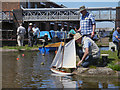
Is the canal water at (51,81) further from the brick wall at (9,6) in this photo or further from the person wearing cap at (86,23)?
the brick wall at (9,6)

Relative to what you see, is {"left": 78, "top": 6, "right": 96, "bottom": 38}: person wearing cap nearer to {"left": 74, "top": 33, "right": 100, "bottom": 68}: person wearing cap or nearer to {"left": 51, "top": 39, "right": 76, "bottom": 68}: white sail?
{"left": 74, "top": 33, "right": 100, "bottom": 68}: person wearing cap

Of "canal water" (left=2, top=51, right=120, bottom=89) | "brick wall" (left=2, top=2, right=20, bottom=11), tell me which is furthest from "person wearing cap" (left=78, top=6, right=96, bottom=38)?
"brick wall" (left=2, top=2, right=20, bottom=11)

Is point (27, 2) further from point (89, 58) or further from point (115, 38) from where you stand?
point (89, 58)

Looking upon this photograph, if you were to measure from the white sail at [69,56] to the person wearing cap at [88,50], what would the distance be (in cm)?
28

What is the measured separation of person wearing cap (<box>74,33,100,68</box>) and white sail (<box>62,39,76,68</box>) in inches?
11.2

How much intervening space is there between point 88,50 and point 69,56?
656 mm

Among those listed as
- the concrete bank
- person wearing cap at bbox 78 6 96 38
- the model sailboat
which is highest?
person wearing cap at bbox 78 6 96 38

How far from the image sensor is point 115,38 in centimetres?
1517

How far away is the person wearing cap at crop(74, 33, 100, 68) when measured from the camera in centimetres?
984

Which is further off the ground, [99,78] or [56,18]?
[56,18]

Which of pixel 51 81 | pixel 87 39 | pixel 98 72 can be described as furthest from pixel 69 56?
pixel 51 81

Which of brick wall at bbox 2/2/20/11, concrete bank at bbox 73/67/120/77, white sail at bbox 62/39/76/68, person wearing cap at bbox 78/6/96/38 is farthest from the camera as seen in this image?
brick wall at bbox 2/2/20/11

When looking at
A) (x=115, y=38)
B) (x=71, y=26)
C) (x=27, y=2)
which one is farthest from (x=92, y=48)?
Answer: (x=71, y=26)

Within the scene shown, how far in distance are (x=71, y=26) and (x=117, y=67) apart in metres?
66.8
